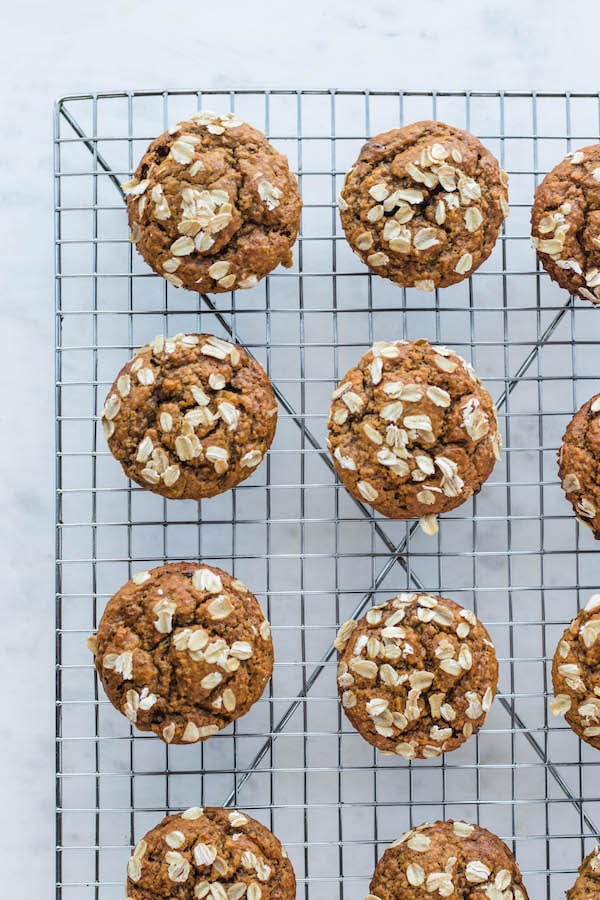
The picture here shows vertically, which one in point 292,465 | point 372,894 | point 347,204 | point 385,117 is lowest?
point 372,894

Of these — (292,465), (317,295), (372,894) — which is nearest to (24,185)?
(317,295)

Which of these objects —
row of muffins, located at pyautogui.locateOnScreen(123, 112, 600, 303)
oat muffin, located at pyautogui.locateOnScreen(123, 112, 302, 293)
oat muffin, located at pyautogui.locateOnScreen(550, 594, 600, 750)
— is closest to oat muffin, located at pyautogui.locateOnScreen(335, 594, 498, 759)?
oat muffin, located at pyautogui.locateOnScreen(550, 594, 600, 750)

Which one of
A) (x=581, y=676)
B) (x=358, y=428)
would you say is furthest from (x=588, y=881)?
(x=358, y=428)

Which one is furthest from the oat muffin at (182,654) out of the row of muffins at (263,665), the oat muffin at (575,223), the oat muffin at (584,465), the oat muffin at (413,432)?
the oat muffin at (575,223)

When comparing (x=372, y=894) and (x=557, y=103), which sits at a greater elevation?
(x=557, y=103)

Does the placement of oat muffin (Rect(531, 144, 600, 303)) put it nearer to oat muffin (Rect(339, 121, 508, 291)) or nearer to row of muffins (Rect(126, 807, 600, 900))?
oat muffin (Rect(339, 121, 508, 291))

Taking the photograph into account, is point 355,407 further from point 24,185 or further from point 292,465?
point 24,185
